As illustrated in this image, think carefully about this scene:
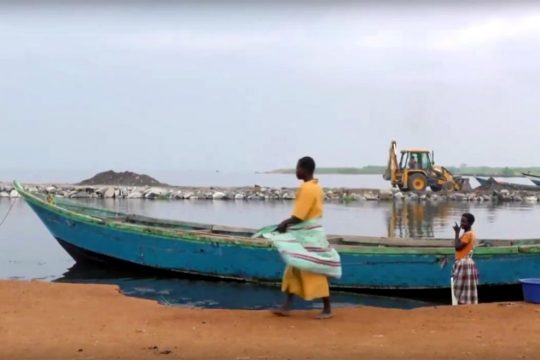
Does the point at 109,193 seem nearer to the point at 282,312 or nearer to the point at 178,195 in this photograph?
the point at 178,195

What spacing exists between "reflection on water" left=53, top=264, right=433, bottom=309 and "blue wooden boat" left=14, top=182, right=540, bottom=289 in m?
0.17

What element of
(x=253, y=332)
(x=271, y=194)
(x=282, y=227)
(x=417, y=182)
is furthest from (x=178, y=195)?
(x=253, y=332)

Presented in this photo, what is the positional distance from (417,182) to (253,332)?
91.6 ft

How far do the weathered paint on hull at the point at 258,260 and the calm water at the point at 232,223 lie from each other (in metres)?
0.26

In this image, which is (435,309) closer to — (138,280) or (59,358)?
(59,358)

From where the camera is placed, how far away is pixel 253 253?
9.66 metres

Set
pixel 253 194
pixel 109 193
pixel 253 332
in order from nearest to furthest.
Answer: pixel 253 332 → pixel 109 193 → pixel 253 194

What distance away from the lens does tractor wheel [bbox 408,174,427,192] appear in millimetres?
31922

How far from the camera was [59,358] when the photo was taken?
14.2ft

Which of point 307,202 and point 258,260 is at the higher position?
point 307,202

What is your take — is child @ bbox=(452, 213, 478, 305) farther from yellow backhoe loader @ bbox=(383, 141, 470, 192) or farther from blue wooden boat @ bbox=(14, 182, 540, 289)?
yellow backhoe loader @ bbox=(383, 141, 470, 192)

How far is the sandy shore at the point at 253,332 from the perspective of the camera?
4.48 metres

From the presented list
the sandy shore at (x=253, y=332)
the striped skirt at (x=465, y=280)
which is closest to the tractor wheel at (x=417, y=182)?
the striped skirt at (x=465, y=280)

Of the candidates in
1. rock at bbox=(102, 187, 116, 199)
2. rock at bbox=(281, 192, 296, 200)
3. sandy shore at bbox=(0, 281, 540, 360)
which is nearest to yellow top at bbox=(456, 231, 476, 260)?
sandy shore at bbox=(0, 281, 540, 360)
